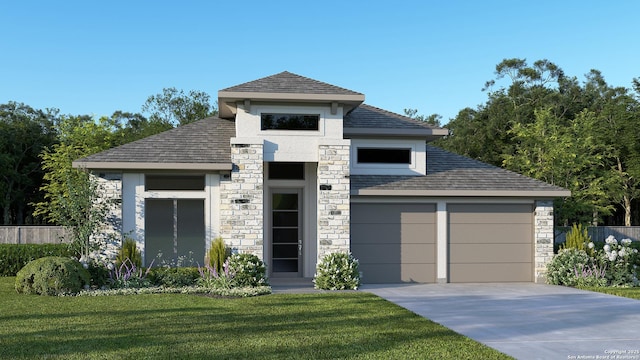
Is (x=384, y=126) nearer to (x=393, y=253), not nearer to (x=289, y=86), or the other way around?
(x=289, y=86)

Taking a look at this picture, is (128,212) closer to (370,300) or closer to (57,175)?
(370,300)

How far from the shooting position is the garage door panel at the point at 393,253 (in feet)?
57.4

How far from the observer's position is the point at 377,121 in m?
18.7

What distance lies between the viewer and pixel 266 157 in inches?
666

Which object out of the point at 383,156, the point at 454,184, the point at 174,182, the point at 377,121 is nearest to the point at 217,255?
the point at 174,182

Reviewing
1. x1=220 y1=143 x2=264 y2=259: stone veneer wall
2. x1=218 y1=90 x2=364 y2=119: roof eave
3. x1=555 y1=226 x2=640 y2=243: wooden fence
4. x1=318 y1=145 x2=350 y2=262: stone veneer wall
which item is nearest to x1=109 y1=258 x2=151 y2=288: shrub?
x1=220 y1=143 x2=264 y2=259: stone veneer wall

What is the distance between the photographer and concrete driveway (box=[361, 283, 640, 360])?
8.77m

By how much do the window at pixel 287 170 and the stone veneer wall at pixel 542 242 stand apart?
21.6 feet

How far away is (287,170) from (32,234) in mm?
12768

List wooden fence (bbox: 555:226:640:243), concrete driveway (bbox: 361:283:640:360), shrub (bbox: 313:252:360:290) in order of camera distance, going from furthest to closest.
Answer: wooden fence (bbox: 555:226:640:243)
shrub (bbox: 313:252:360:290)
concrete driveway (bbox: 361:283:640:360)

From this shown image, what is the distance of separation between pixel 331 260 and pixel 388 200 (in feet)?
8.19

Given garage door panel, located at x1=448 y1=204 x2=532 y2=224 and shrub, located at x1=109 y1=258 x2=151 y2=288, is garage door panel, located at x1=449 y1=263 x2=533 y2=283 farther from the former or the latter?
shrub, located at x1=109 y1=258 x2=151 y2=288

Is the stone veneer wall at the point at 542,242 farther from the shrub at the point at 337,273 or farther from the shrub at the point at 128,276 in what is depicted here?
the shrub at the point at 128,276

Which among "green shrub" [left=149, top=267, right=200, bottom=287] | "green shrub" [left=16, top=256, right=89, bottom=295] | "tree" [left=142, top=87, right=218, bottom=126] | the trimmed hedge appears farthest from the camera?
"tree" [left=142, top=87, right=218, bottom=126]
